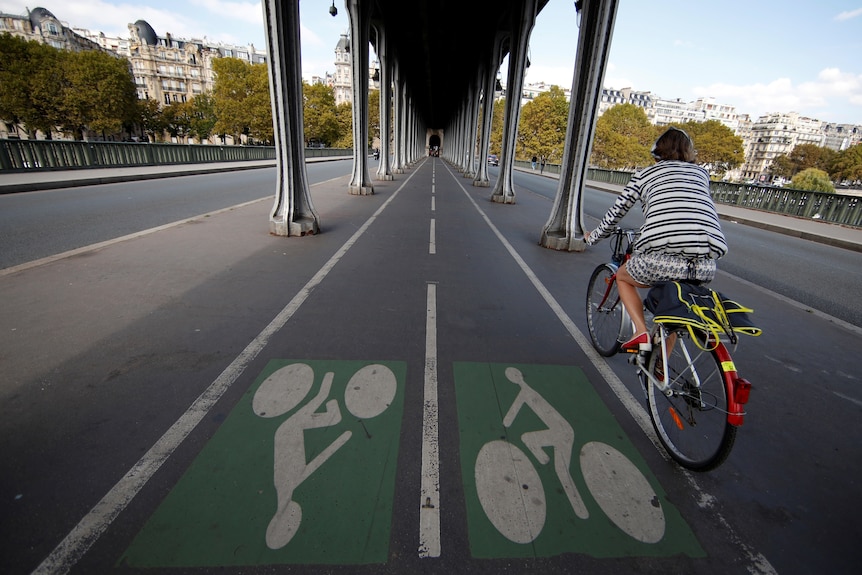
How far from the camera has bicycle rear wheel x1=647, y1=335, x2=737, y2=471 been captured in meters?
2.65

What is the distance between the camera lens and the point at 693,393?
114 inches

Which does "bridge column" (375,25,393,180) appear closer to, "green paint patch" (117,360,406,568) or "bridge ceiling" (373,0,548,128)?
"bridge ceiling" (373,0,548,128)

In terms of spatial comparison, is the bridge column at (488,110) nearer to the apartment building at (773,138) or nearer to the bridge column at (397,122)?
the bridge column at (397,122)

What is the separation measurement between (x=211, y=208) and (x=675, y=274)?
43.5 ft

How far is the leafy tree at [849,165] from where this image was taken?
222 ft

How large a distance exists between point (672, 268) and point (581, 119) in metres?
7.32

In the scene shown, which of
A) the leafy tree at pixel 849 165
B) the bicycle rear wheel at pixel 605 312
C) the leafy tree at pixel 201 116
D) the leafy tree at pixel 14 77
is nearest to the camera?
the bicycle rear wheel at pixel 605 312

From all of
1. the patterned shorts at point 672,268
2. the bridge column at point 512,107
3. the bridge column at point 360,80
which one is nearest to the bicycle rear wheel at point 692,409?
the patterned shorts at point 672,268

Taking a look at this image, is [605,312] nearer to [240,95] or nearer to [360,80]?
[360,80]

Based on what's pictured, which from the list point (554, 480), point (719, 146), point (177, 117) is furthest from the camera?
point (177, 117)

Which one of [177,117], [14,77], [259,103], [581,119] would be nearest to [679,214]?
[581,119]

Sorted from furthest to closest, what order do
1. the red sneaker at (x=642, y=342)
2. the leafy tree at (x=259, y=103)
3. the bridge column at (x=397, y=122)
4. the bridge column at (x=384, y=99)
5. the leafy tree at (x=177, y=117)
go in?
the leafy tree at (x=177, y=117), the leafy tree at (x=259, y=103), the bridge column at (x=397, y=122), the bridge column at (x=384, y=99), the red sneaker at (x=642, y=342)

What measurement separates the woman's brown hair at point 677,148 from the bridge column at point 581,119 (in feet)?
19.4

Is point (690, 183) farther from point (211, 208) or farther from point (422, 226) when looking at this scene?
point (211, 208)
